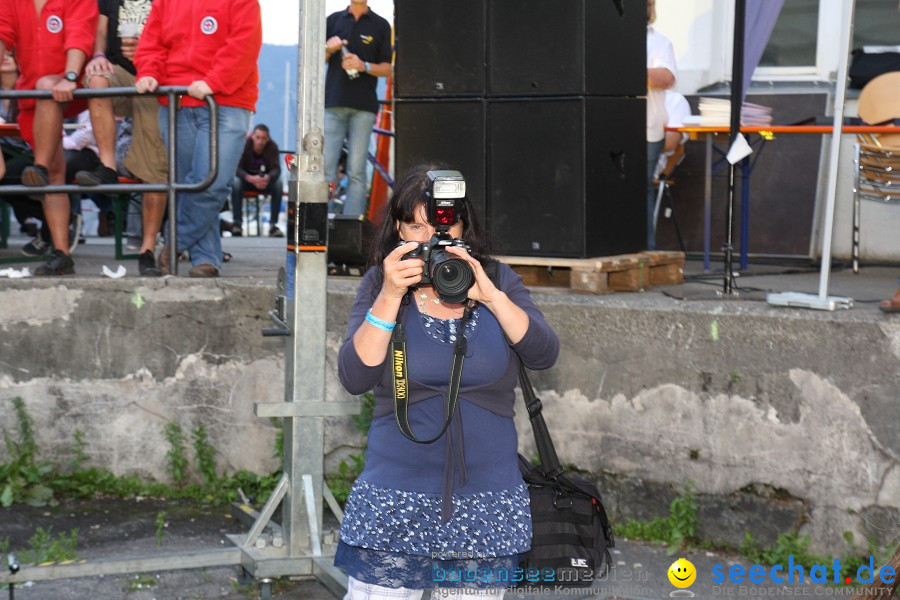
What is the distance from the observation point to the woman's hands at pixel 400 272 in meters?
2.95

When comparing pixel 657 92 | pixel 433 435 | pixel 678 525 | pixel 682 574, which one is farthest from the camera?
pixel 657 92

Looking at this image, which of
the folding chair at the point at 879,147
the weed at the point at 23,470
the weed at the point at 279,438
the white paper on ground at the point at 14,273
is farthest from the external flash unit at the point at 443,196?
the folding chair at the point at 879,147

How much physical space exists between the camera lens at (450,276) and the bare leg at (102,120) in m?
4.27

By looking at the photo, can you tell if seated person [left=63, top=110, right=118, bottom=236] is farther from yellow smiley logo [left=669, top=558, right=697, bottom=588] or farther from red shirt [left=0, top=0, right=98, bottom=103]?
yellow smiley logo [left=669, top=558, right=697, bottom=588]

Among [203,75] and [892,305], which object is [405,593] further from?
[203,75]

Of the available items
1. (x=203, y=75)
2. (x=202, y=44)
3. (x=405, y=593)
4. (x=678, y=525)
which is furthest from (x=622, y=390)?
(x=202, y=44)

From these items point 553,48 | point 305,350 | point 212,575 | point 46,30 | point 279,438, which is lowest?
point 212,575

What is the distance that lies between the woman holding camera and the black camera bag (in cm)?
15

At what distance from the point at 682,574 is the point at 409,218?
2.35 m

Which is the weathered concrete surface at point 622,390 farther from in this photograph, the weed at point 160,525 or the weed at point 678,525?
the weed at point 160,525

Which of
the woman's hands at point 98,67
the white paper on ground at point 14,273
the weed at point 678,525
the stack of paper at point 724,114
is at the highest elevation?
the woman's hands at point 98,67

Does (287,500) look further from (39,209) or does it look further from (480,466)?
(39,209)

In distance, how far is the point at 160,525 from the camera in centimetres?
558

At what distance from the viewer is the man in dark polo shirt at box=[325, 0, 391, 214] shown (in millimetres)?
8188
